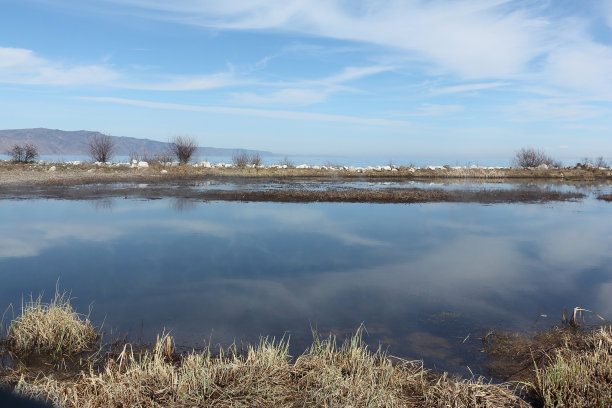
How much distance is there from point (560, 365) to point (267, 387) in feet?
10.2

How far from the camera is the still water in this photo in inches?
254

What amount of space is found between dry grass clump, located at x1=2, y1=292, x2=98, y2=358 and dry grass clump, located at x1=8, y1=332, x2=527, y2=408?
77 centimetres

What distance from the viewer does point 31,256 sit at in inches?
406

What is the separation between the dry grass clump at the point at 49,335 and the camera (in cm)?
546

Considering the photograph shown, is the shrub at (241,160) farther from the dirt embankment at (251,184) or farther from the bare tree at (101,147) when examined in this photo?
the bare tree at (101,147)

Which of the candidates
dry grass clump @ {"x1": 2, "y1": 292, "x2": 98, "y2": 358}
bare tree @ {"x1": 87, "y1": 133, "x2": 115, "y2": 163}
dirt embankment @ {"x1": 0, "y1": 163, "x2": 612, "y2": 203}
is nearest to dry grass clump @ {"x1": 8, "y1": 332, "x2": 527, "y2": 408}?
dry grass clump @ {"x1": 2, "y1": 292, "x2": 98, "y2": 358}

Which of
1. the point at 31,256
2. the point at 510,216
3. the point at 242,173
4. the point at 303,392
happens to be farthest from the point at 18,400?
the point at 242,173

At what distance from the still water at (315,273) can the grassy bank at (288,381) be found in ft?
2.29

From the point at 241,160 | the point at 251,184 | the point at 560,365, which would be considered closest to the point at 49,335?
the point at 560,365

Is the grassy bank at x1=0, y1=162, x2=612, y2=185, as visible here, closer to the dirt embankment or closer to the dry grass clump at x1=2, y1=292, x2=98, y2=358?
the dirt embankment

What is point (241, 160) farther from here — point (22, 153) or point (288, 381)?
point (288, 381)

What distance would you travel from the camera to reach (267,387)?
14.2ft

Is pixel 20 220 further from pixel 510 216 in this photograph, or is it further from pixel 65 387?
pixel 510 216

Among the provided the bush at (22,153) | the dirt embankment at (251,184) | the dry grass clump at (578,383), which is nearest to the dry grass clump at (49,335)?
the dry grass clump at (578,383)
